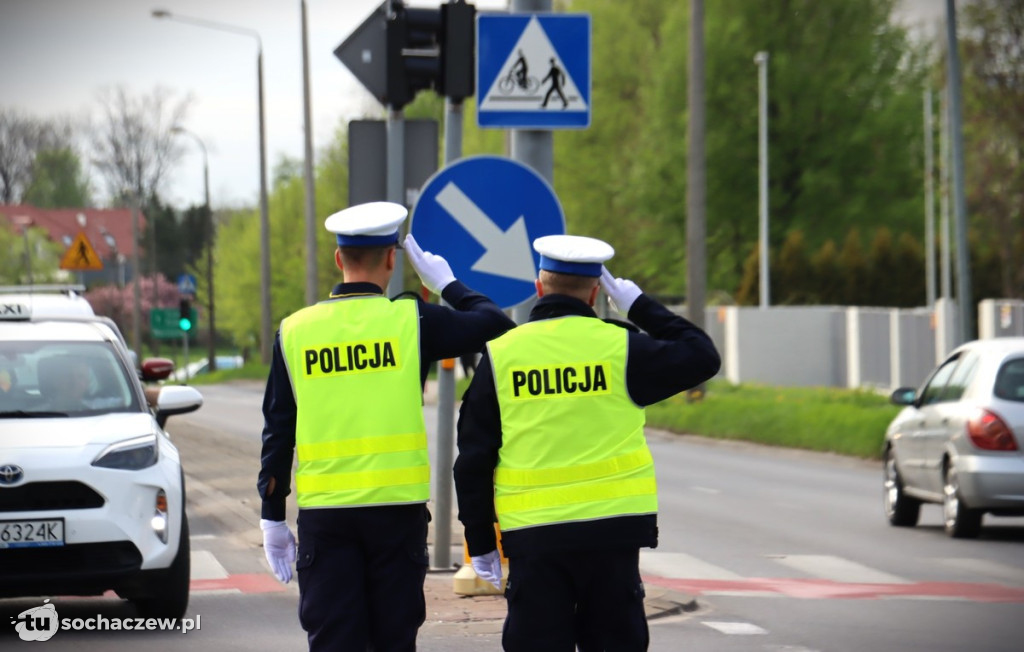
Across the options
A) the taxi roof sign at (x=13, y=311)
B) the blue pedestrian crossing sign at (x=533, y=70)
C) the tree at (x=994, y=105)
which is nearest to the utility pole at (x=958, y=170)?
the tree at (x=994, y=105)

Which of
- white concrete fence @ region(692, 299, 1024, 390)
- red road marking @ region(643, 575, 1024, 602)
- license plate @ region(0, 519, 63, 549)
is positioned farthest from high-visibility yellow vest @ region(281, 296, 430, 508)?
white concrete fence @ region(692, 299, 1024, 390)

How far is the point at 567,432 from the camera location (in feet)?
18.0

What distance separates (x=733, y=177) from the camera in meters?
50.8

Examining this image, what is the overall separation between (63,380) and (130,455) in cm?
90

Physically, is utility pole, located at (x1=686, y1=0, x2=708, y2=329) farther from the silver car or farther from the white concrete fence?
the silver car

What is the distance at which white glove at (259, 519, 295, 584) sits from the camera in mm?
5852

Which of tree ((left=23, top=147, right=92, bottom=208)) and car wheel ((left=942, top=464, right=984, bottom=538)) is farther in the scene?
tree ((left=23, top=147, right=92, bottom=208))

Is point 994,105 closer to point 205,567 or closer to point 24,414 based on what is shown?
point 205,567

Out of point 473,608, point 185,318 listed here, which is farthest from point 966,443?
point 185,318

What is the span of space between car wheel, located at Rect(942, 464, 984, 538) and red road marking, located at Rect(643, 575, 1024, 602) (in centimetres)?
287

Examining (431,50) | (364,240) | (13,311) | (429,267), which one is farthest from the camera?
(431,50)

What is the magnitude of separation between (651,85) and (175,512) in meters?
44.6

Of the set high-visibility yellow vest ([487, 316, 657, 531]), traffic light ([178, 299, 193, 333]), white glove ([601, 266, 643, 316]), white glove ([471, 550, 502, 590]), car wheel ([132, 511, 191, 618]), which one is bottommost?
traffic light ([178, 299, 193, 333])

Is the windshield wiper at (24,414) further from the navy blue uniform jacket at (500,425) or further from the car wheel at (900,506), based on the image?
the car wheel at (900,506)
